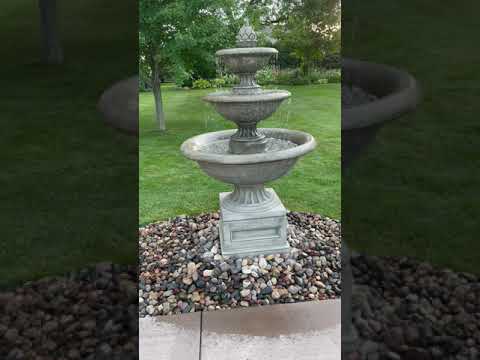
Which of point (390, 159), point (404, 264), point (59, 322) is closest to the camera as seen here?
point (390, 159)

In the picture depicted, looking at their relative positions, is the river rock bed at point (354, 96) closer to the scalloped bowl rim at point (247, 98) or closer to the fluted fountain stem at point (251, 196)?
the scalloped bowl rim at point (247, 98)

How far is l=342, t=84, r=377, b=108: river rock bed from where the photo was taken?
1365mm

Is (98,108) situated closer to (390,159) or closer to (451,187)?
(390,159)

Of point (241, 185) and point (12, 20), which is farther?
point (241, 185)

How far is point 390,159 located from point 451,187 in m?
0.30

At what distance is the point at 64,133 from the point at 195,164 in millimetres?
6213

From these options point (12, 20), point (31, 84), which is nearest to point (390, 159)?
point (31, 84)

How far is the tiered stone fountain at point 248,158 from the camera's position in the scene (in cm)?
419

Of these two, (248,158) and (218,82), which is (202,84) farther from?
(248,158)

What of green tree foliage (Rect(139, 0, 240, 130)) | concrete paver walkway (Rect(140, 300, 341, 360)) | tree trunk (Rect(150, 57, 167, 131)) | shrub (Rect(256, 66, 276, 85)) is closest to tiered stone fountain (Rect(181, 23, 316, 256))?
concrete paver walkway (Rect(140, 300, 341, 360))

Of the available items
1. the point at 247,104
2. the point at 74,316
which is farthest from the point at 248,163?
the point at 74,316

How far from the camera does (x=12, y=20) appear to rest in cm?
153

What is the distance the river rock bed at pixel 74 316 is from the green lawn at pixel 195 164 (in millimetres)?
4220

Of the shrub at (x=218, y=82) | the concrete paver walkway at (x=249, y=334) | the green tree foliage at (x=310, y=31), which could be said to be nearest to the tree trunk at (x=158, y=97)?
the shrub at (x=218, y=82)
